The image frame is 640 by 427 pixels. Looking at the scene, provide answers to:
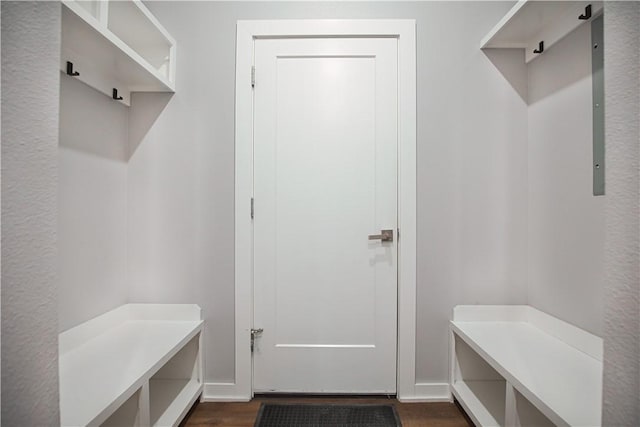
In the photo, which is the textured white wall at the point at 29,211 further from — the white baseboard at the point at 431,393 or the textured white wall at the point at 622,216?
the white baseboard at the point at 431,393

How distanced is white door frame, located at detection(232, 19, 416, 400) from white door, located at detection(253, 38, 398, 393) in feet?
0.14

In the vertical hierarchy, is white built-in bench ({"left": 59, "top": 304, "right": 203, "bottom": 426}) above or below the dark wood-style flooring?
above

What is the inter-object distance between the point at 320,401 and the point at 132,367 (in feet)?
3.42

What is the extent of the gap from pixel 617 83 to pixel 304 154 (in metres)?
1.60

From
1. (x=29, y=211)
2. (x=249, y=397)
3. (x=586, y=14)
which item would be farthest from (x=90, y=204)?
(x=586, y=14)

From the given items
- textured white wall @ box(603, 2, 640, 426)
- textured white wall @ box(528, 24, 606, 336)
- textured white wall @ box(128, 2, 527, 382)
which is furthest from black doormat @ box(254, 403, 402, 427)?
textured white wall @ box(603, 2, 640, 426)

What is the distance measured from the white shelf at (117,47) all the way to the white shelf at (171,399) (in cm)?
164

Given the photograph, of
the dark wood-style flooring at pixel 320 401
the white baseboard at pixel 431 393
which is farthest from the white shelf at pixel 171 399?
the white baseboard at pixel 431 393

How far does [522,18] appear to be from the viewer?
1.72 m

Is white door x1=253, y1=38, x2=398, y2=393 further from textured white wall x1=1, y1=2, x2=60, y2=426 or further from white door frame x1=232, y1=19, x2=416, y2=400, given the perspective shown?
textured white wall x1=1, y1=2, x2=60, y2=426

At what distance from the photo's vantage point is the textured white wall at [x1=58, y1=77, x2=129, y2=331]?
158 cm

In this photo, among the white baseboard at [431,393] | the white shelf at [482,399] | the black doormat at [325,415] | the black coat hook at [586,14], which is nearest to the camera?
the black coat hook at [586,14]

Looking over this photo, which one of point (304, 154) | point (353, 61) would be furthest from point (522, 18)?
point (304, 154)

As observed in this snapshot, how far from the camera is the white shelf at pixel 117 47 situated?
1328 mm
